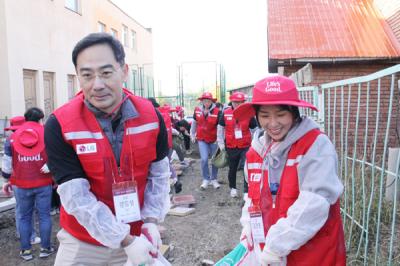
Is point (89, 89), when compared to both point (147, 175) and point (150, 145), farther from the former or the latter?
point (147, 175)

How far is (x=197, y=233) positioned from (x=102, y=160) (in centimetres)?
376

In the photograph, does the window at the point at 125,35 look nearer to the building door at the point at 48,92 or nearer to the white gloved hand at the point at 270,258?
the building door at the point at 48,92

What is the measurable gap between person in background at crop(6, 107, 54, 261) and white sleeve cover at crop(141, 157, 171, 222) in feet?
→ 9.41

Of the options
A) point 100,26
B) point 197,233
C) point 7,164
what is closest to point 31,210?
point 7,164

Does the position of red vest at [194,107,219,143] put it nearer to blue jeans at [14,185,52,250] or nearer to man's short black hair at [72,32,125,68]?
blue jeans at [14,185,52,250]

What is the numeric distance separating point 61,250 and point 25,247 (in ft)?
10.2

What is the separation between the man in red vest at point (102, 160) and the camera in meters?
1.97

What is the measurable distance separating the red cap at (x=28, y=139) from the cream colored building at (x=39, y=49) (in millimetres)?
7645

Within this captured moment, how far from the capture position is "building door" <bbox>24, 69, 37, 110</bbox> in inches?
512

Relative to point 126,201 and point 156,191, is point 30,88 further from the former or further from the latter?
point 126,201

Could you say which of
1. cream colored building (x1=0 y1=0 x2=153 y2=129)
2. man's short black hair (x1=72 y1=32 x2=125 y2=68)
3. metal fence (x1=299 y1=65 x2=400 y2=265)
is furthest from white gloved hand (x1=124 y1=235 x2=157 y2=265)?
cream colored building (x1=0 y1=0 x2=153 y2=129)

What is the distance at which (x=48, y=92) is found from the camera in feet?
48.2

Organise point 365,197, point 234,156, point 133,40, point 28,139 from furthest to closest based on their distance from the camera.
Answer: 1. point 133,40
2. point 234,156
3. point 28,139
4. point 365,197

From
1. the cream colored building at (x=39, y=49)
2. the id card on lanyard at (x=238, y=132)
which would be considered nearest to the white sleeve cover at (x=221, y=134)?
the id card on lanyard at (x=238, y=132)
